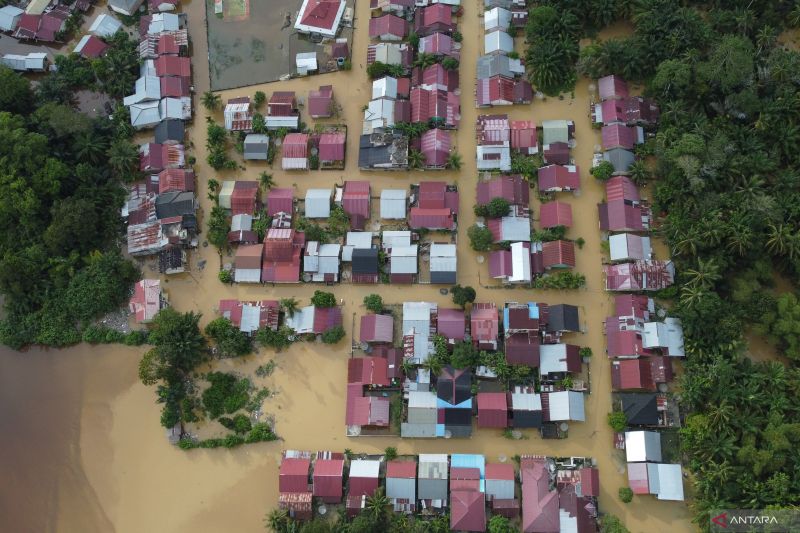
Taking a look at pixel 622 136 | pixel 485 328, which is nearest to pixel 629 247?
pixel 622 136

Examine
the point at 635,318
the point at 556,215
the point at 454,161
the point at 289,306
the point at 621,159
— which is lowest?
the point at 635,318

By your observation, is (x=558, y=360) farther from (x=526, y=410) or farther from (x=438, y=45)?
(x=438, y=45)

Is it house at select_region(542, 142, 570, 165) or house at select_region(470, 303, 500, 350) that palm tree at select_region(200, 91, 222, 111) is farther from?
house at select_region(470, 303, 500, 350)

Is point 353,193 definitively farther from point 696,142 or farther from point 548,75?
point 696,142

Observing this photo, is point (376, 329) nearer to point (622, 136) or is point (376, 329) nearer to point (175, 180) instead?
point (175, 180)

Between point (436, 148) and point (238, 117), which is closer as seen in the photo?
point (436, 148)

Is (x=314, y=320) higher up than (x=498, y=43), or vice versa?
(x=498, y=43)

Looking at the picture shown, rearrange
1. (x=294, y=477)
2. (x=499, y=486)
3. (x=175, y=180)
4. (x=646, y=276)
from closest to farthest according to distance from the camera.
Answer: (x=499, y=486), (x=294, y=477), (x=646, y=276), (x=175, y=180)

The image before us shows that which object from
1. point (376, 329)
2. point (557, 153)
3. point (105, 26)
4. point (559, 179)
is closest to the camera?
point (376, 329)
